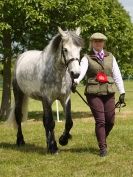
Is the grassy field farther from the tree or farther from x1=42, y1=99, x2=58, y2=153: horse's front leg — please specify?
the tree

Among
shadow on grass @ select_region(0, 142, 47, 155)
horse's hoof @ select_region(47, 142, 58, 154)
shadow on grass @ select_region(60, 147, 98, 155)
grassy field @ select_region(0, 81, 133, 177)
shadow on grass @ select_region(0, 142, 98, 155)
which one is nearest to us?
grassy field @ select_region(0, 81, 133, 177)

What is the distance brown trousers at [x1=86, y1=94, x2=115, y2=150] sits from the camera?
8.66 metres

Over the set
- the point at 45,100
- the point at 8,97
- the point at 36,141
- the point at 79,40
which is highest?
the point at 79,40

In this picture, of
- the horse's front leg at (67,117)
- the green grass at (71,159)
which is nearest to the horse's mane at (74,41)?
the horse's front leg at (67,117)

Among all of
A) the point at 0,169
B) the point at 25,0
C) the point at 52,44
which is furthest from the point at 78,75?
the point at 25,0

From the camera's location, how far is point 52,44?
9211 mm

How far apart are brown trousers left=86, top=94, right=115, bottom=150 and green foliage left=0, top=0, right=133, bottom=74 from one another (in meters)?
8.99

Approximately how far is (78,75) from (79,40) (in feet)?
2.64

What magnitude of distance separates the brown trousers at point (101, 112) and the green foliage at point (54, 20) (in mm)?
8994

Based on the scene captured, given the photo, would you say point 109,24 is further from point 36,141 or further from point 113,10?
point 36,141

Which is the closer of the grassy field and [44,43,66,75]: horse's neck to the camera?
the grassy field

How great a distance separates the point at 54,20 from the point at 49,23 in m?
0.24

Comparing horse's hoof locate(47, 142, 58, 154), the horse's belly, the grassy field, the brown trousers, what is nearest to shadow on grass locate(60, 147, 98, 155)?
the grassy field

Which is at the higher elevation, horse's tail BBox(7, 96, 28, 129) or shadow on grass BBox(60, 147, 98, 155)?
horse's tail BBox(7, 96, 28, 129)
